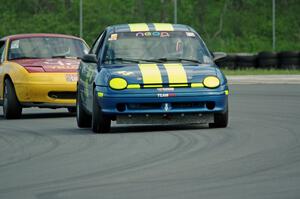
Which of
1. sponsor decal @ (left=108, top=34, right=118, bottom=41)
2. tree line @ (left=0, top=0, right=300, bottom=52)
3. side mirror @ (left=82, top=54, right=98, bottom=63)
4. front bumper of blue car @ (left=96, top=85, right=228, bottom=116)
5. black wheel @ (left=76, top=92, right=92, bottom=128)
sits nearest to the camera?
front bumper of blue car @ (left=96, top=85, right=228, bottom=116)

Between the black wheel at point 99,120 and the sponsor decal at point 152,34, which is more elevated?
the sponsor decal at point 152,34

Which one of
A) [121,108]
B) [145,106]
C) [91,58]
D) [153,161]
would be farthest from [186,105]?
[153,161]

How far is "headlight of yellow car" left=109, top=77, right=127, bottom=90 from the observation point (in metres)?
13.7

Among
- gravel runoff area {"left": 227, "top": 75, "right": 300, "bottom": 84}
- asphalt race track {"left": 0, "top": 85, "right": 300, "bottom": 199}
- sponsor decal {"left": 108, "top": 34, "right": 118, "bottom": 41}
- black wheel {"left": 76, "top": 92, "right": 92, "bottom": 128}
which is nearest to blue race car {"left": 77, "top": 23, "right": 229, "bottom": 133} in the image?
asphalt race track {"left": 0, "top": 85, "right": 300, "bottom": 199}

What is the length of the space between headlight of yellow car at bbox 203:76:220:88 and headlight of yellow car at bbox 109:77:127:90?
101 cm

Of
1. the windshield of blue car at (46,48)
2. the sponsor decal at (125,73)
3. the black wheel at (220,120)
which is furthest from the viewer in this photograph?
the windshield of blue car at (46,48)

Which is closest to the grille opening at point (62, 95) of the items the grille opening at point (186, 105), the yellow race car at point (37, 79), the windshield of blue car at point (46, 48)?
the yellow race car at point (37, 79)

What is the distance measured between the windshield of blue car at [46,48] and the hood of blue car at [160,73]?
4.80 meters

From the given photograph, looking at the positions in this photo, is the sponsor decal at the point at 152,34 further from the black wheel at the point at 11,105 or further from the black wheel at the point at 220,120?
the black wheel at the point at 11,105

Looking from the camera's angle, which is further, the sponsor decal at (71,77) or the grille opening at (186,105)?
the sponsor decal at (71,77)

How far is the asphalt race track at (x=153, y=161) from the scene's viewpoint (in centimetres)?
812

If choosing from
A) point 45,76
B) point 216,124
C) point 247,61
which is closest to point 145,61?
point 216,124

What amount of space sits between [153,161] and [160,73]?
11.9 feet

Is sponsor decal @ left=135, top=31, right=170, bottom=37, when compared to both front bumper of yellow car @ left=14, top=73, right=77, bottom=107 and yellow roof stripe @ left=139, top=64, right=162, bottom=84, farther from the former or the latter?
front bumper of yellow car @ left=14, top=73, right=77, bottom=107
